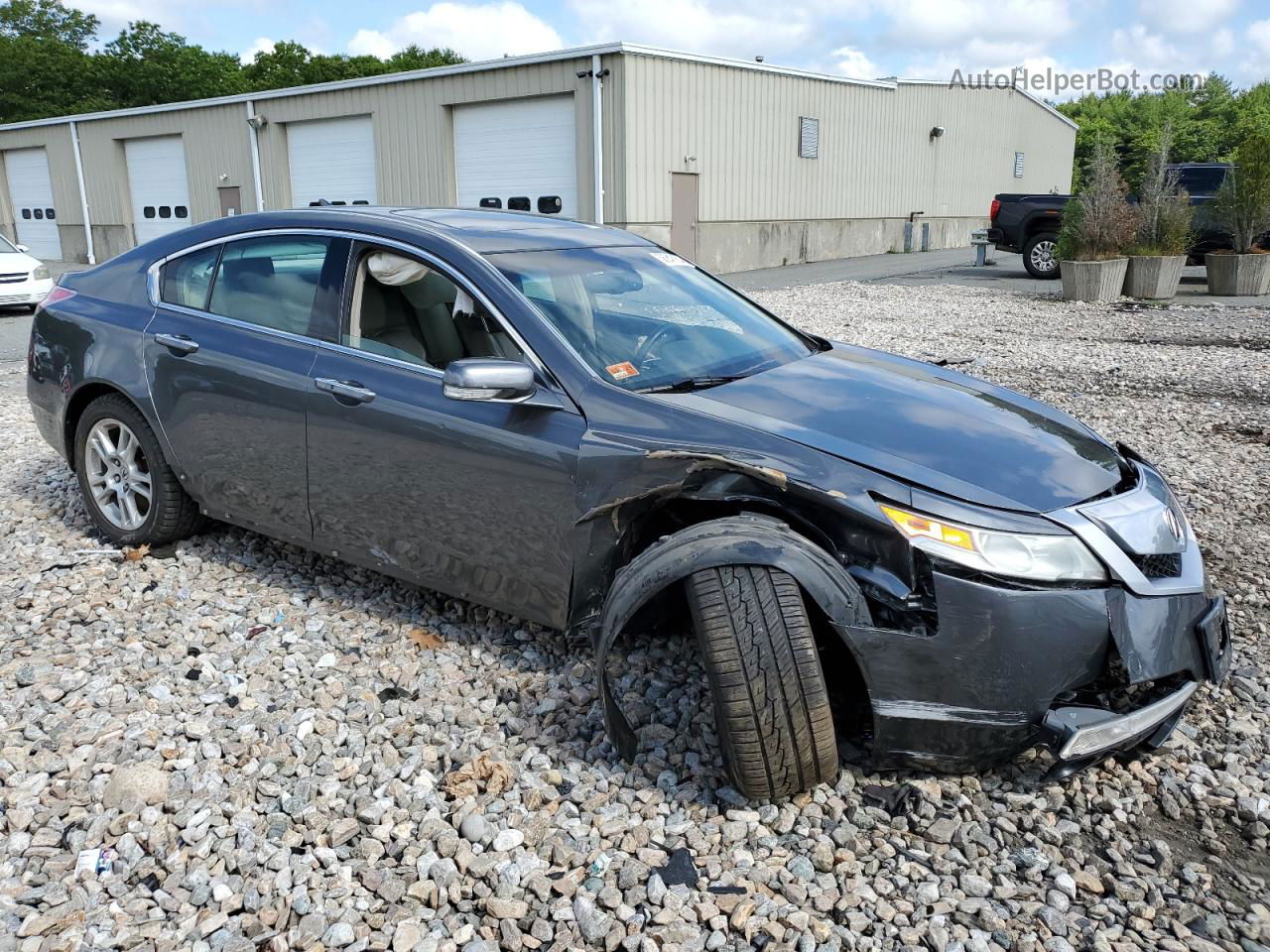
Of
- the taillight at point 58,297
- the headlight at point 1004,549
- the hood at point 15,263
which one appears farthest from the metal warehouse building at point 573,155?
the headlight at point 1004,549

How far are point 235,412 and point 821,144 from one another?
25738mm

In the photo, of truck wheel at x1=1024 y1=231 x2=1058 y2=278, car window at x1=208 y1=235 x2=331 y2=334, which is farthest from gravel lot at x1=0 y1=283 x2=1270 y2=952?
truck wheel at x1=1024 y1=231 x2=1058 y2=278

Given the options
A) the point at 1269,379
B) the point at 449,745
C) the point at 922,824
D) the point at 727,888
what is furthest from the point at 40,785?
the point at 1269,379

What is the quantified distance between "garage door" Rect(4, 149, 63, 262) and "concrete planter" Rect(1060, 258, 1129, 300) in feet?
99.8

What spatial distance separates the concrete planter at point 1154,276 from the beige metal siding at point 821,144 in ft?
32.4

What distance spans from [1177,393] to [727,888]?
25.5 ft

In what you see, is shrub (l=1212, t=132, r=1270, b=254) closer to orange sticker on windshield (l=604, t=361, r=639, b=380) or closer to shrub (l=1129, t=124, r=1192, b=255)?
shrub (l=1129, t=124, r=1192, b=255)

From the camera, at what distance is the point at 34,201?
33.0 m

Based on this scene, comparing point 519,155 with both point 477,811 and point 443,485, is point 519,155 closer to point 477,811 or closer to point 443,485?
point 443,485

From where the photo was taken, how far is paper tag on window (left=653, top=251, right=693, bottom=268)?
14.3 ft

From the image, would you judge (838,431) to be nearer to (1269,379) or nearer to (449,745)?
(449,745)

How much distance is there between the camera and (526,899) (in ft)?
8.20

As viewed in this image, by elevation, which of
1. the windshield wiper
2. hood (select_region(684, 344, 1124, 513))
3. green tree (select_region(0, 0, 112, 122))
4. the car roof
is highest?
green tree (select_region(0, 0, 112, 122))

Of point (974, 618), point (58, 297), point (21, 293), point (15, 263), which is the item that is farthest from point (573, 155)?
point (974, 618)
